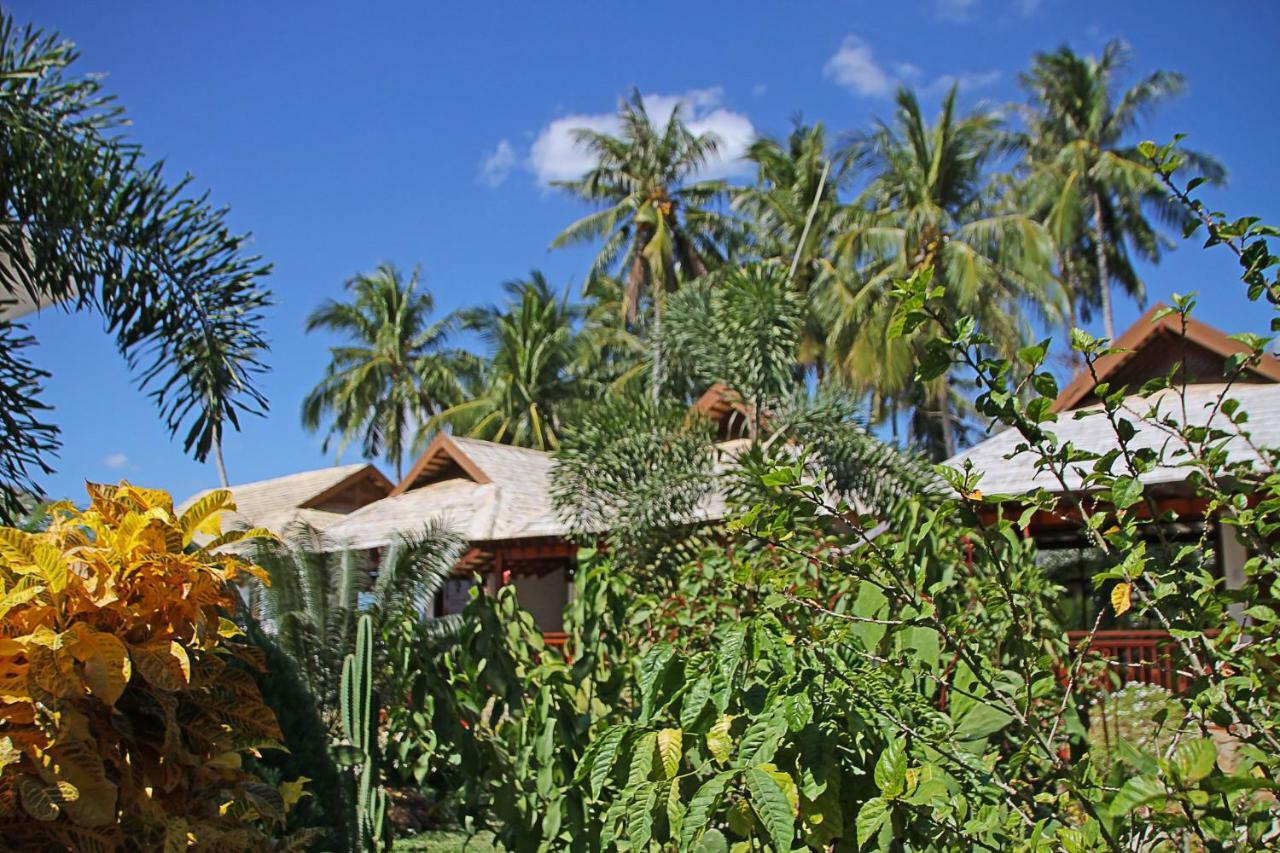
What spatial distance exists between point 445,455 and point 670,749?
18.5m

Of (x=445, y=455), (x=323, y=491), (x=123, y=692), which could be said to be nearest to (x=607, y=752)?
(x=123, y=692)

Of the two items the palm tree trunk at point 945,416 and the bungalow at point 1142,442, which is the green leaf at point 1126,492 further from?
the palm tree trunk at point 945,416

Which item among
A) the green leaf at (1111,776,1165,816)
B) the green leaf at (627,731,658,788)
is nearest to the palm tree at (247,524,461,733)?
the green leaf at (627,731,658,788)

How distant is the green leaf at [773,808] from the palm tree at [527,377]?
31.7 metres

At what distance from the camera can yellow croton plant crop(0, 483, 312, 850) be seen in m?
1.94

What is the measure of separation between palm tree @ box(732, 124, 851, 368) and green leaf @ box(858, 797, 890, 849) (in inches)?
1170

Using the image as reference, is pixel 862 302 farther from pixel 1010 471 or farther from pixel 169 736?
pixel 169 736

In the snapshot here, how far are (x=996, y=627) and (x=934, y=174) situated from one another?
28.2 metres

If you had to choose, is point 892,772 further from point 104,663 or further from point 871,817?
point 104,663

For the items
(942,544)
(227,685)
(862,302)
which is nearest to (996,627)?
(942,544)

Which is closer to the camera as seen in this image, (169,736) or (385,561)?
(169,736)

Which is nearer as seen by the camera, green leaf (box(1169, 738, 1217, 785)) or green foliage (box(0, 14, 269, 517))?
green leaf (box(1169, 738, 1217, 785))

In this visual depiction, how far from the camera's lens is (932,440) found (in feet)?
121

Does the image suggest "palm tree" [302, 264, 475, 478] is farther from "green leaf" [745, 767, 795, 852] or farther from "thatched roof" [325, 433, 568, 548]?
"green leaf" [745, 767, 795, 852]
